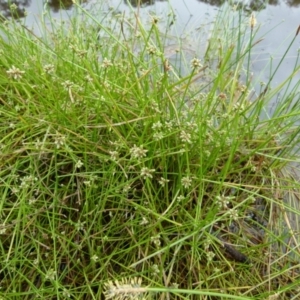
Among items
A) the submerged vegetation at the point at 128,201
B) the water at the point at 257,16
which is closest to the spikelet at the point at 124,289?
the submerged vegetation at the point at 128,201

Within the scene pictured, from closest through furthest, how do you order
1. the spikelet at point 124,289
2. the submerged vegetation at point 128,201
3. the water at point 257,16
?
the spikelet at point 124,289 < the submerged vegetation at point 128,201 < the water at point 257,16

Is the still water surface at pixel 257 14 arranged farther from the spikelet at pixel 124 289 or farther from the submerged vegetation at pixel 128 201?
the spikelet at pixel 124 289


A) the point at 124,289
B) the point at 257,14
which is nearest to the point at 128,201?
the point at 124,289

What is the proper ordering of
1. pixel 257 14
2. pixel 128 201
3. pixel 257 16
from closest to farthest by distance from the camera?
1. pixel 128 201
2. pixel 257 14
3. pixel 257 16

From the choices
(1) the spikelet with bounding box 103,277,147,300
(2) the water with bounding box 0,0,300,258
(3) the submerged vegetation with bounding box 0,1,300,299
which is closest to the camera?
(1) the spikelet with bounding box 103,277,147,300

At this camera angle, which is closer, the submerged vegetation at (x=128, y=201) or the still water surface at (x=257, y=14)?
the submerged vegetation at (x=128, y=201)

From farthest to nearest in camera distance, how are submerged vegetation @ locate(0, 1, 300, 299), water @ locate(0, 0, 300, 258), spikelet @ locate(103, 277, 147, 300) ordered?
water @ locate(0, 0, 300, 258)
submerged vegetation @ locate(0, 1, 300, 299)
spikelet @ locate(103, 277, 147, 300)

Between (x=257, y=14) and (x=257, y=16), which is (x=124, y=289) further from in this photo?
(x=257, y=16)

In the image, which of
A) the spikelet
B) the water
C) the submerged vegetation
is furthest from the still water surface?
the spikelet

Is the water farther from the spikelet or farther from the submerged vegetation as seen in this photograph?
the spikelet

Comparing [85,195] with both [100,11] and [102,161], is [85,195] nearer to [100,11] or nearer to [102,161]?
[102,161]

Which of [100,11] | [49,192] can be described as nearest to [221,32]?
[100,11]
